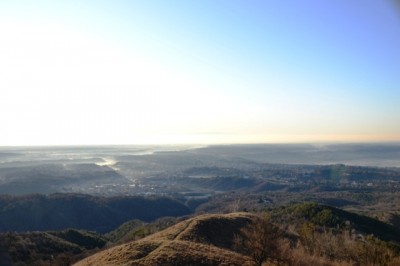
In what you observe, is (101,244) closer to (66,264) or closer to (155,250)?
(66,264)

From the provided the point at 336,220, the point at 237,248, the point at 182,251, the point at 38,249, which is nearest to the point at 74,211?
the point at 38,249

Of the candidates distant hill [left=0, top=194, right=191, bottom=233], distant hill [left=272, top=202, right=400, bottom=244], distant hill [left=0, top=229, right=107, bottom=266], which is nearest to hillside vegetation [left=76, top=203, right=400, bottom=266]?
distant hill [left=0, top=229, right=107, bottom=266]

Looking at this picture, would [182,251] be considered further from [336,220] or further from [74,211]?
[74,211]

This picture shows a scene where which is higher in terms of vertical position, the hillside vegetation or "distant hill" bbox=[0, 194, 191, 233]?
the hillside vegetation

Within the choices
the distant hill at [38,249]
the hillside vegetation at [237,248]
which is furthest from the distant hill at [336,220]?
the distant hill at [38,249]

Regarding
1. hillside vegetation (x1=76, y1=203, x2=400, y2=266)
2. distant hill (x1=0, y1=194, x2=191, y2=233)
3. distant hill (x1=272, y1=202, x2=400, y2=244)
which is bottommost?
distant hill (x1=0, y1=194, x2=191, y2=233)

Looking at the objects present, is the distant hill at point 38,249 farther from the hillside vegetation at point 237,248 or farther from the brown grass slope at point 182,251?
the hillside vegetation at point 237,248

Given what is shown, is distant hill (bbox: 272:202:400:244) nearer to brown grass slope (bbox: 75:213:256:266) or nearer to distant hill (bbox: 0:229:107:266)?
distant hill (bbox: 0:229:107:266)

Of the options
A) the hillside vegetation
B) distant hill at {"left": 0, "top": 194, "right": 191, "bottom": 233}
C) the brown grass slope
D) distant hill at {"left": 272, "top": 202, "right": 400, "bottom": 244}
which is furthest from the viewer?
distant hill at {"left": 0, "top": 194, "right": 191, "bottom": 233}

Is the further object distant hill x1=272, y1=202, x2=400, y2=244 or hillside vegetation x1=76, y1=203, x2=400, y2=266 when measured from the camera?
distant hill x1=272, y1=202, x2=400, y2=244
